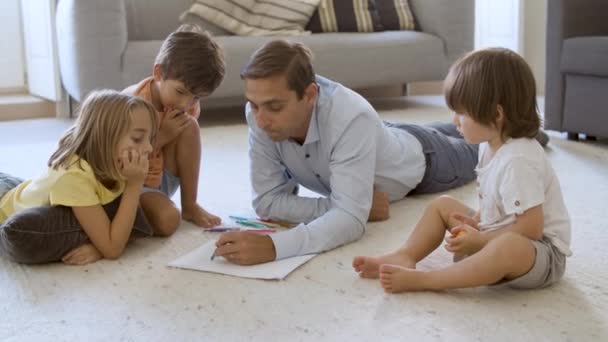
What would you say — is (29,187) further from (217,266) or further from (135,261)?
(217,266)

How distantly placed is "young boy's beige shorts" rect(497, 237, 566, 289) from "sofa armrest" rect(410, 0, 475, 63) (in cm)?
256

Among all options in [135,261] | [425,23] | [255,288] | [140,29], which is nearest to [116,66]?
[140,29]

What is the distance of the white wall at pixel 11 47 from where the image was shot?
3.96 meters

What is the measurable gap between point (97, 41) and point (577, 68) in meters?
1.82

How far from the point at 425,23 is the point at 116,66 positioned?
1520 millimetres

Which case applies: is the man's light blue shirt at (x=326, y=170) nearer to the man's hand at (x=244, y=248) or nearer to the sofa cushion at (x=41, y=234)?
the man's hand at (x=244, y=248)

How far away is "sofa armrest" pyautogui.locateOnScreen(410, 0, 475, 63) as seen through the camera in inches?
148

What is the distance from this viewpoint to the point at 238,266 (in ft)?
4.79

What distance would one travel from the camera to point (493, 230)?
1.33 meters

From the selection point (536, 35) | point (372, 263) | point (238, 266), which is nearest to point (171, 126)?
point (238, 266)

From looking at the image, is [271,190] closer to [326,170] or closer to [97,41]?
[326,170]

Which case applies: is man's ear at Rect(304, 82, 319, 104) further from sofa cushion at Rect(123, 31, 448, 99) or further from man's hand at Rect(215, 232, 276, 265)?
sofa cushion at Rect(123, 31, 448, 99)

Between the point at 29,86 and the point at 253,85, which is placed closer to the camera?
the point at 253,85

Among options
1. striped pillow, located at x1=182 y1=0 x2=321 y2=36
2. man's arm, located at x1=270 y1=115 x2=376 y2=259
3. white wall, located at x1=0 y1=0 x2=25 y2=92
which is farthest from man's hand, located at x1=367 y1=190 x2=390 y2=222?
white wall, located at x1=0 y1=0 x2=25 y2=92
